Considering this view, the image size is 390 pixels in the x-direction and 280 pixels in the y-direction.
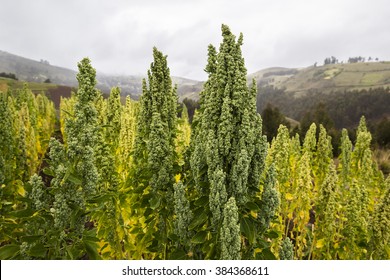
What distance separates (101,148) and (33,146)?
7346mm

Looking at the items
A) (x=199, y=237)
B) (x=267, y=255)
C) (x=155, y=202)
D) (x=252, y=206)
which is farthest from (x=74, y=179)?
(x=267, y=255)

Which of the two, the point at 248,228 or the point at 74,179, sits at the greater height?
the point at 74,179

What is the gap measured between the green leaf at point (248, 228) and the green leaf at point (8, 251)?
2573 millimetres

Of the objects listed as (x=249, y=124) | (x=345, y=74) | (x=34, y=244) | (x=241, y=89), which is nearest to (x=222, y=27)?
(x=241, y=89)

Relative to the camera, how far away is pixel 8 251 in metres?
2.96

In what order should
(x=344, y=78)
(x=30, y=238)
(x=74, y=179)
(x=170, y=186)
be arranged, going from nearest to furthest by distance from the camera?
1. (x=74, y=179)
2. (x=30, y=238)
3. (x=170, y=186)
4. (x=344, y=78)

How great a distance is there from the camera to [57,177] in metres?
2.78

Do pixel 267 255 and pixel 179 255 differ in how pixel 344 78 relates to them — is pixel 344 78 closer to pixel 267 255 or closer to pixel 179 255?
pixel 267 255

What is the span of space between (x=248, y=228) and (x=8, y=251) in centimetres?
273

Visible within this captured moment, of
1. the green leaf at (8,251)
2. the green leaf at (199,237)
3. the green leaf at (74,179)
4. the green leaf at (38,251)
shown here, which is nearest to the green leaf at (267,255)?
the green leaf at (199,237)

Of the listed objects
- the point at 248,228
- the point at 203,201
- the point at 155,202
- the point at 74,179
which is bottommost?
the point at 248,228

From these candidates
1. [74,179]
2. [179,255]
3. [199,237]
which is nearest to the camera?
[74,179]

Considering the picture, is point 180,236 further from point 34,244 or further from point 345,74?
point 345,74

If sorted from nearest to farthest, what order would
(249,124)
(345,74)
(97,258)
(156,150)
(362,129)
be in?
(97,258) < (249,124) < (156,150) < (362,129) < (345,74)
